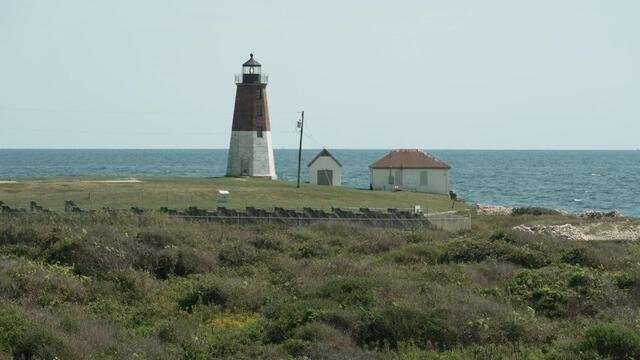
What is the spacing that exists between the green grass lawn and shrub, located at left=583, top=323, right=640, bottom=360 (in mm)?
28620

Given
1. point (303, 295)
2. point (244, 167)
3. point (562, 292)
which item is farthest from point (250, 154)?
point (562, 292)

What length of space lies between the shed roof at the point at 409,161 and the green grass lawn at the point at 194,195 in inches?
212

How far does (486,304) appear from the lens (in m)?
18.6

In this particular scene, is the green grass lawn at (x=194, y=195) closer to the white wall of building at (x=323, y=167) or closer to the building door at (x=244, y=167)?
the building door at (x=244, y=167)

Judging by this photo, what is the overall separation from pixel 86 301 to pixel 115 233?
763 cm

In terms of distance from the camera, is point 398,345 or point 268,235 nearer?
point 398,345

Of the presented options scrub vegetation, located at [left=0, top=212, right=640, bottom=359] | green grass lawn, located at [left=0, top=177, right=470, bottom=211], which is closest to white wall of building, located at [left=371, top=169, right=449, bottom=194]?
green grass lawn, located at [left=0, top=177, right=470, bottom=211]

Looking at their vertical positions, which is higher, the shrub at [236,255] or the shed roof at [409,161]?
the shed roof at [409,161]

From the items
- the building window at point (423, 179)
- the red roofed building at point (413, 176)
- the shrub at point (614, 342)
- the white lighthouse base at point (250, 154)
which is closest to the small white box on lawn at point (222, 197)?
the white lighthouse base at point (250, 154)

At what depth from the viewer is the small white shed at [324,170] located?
67.5 m

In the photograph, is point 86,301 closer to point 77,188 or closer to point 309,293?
point 309,293

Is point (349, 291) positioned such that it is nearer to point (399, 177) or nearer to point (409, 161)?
point (399, 177)

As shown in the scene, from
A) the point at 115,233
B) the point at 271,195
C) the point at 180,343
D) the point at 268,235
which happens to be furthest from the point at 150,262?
the point at 271,195
